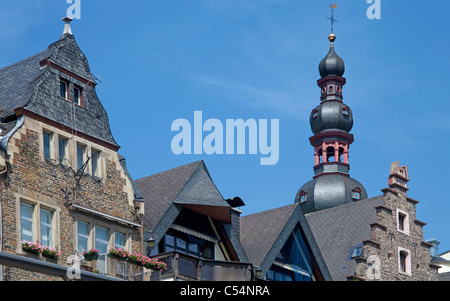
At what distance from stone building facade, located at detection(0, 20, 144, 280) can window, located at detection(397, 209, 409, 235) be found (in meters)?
14.7

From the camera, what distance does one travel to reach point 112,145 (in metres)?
37.8

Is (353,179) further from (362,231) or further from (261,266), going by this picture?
(261,266)

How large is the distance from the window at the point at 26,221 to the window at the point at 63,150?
2185 millimetres

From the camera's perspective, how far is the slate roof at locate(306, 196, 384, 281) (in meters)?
48.5

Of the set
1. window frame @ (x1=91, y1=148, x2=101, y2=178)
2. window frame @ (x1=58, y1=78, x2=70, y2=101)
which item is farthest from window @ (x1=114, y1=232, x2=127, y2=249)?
window frame @ (x1=58, y1=78, x2=70, y2=101)

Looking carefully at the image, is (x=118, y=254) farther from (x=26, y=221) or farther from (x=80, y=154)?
(x=80, y=154)

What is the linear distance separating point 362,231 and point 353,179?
101ft

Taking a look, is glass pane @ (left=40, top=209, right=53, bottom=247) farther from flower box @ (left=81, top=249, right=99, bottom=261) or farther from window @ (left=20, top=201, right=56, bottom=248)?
flower box @ (left=81, top=249, right=99, bottom=261)

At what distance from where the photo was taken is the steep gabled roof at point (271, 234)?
43.0 metres

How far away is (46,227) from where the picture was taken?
3425cm

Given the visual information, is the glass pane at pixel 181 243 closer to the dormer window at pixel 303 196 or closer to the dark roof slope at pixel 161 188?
the dark roof slope at pixel 161 188

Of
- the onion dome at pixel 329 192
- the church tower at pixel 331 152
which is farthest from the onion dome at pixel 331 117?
the onion dome at pixel 329 192
